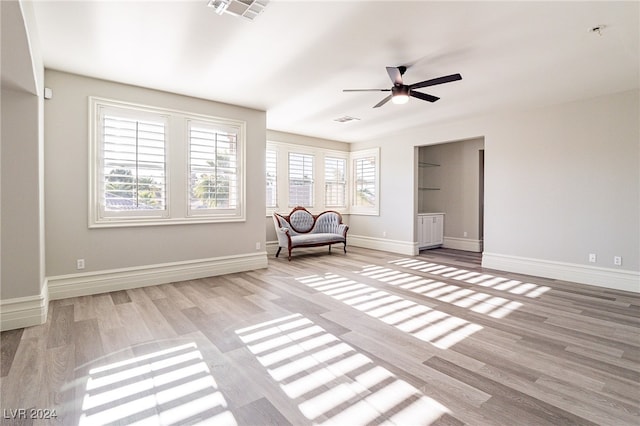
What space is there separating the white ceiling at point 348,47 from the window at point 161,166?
1.63 ft

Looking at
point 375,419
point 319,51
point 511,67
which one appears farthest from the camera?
point 511,67

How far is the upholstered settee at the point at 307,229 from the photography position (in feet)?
Result: 21.1

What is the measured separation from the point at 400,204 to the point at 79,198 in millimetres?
5886

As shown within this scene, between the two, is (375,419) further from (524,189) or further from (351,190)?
(351,190)

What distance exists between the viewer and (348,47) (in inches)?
123

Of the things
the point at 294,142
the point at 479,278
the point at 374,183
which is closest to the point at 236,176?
the point at 294,142

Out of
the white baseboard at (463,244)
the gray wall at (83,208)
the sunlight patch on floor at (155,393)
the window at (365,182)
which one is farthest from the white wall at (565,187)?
the sunlight patch on floor at (155,393)

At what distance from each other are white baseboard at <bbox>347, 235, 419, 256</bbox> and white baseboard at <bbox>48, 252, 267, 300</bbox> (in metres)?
3.22

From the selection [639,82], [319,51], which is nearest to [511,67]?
[639,82]

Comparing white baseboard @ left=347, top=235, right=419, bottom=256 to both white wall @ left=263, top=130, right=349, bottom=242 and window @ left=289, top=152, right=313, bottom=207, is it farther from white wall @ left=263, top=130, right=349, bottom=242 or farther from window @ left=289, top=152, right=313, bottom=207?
window @ left=289, top=152, right=313, bottom=207

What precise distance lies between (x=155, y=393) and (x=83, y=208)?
10.1ft

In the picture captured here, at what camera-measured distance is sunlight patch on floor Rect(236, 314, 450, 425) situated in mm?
1763

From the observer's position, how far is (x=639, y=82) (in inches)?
156

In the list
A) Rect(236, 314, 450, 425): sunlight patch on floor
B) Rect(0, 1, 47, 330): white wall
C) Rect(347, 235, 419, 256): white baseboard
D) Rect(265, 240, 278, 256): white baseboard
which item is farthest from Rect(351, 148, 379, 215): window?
Rect(0, 1, 47, 330): white wall
